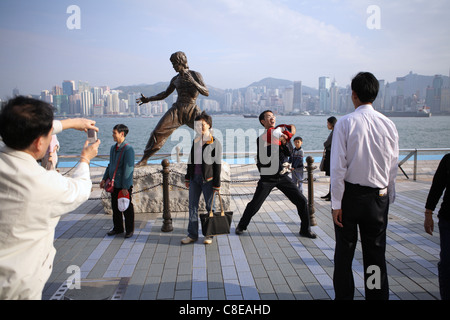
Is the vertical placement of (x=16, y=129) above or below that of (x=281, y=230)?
above

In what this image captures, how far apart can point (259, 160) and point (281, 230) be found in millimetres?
1425

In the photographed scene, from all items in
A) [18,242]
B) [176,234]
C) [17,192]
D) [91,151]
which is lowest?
[176,234]

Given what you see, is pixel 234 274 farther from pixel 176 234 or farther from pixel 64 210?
pixel 64 210

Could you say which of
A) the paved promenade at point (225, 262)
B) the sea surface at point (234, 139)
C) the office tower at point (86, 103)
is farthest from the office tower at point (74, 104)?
the paved promenade at point (225, 262)

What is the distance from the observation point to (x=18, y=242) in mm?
1572

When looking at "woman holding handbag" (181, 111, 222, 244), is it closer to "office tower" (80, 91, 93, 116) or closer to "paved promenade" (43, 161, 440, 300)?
"paved promenade" (43, 161, 440, 300)

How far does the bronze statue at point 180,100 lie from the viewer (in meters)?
6.34

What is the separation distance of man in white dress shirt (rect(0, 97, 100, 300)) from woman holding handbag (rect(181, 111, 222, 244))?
2762 millimetres

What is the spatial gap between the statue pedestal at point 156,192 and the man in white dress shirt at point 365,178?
3762 mm

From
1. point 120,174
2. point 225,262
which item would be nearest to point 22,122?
point 225,262

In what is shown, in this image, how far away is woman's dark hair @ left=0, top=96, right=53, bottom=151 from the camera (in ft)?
5.22

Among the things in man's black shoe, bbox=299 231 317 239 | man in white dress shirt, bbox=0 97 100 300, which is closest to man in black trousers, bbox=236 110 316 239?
man's black shoe, bbox=299 231 317 239

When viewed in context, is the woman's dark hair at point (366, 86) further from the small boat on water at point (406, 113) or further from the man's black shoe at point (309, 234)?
the small boat on water at point (406, 113)
